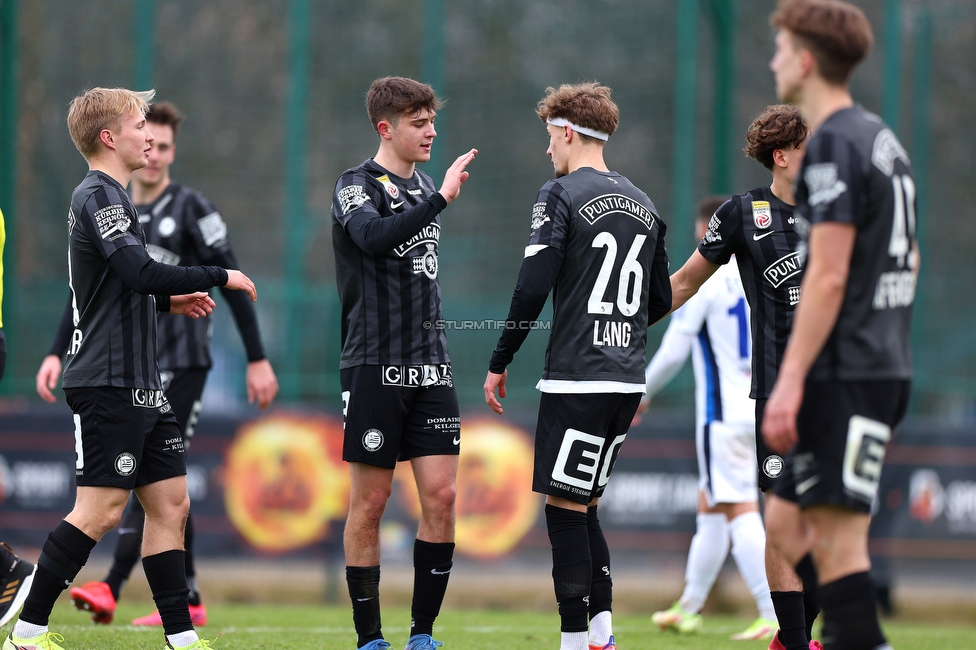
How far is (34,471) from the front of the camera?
8.60 m

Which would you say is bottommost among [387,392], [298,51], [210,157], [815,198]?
[387,392]

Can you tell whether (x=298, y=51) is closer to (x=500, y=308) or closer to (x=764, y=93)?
(x=500, y=308)

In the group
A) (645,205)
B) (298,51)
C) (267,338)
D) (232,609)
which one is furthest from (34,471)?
(645,205)

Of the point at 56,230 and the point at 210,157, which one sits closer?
the point at 56,230

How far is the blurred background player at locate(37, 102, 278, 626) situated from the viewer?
6.18m

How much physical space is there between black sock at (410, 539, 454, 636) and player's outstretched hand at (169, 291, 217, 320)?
4.59 feet

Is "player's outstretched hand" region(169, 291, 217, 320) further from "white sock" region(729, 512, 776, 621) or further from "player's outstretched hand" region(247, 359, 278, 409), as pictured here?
"white sock" region(729, 512, 776, 621)

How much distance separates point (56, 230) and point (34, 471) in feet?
11.1

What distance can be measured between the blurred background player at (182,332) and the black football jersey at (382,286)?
1.56 meters

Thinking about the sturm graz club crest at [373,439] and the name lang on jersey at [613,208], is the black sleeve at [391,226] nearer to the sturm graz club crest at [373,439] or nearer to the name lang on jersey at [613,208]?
the name lang on jersey at [613,208]

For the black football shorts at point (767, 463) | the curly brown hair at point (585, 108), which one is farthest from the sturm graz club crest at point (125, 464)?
the black football shorts at point (767, 463)

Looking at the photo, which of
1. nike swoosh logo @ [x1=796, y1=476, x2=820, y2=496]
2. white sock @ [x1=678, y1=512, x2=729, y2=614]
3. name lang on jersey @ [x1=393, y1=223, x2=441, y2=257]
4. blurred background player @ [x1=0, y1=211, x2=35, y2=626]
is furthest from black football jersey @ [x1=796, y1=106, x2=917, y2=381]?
blurred background player @ [x1=0, y1=211, x2=35, y2=626]

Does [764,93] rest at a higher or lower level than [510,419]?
higher

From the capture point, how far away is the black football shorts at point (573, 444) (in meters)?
4.50
